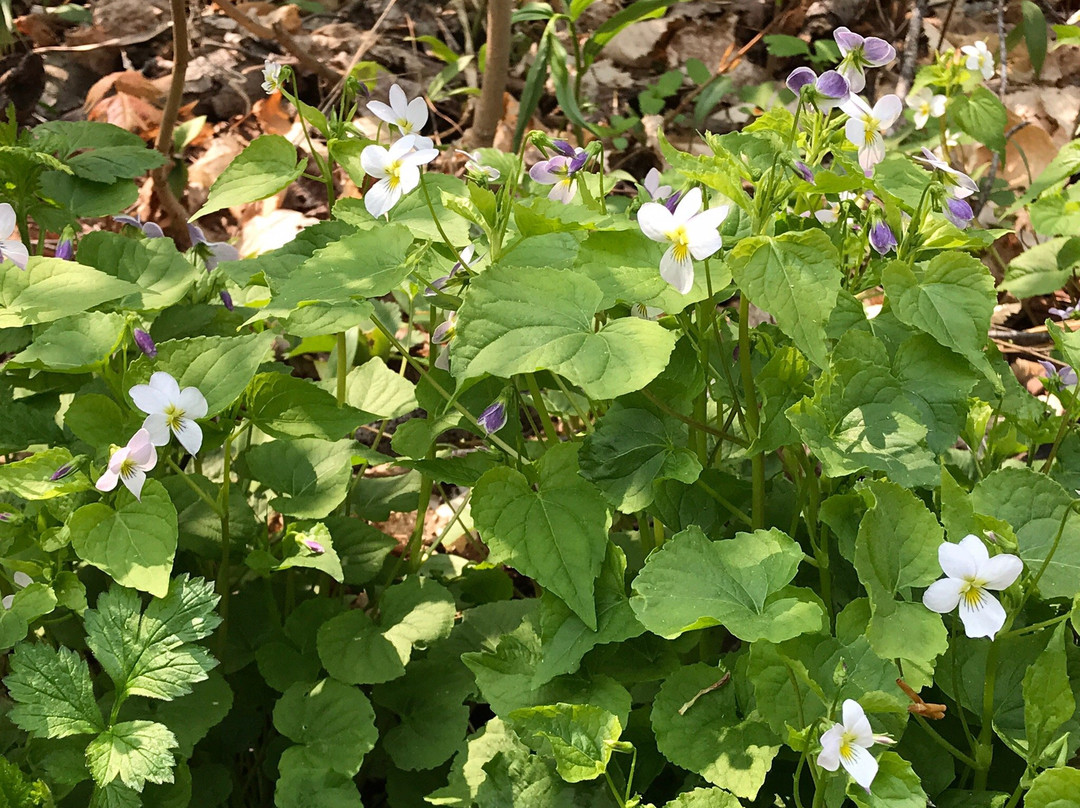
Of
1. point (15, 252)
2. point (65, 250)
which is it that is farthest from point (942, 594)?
point (65, 250)

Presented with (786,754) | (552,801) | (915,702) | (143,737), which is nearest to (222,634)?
(143,737)

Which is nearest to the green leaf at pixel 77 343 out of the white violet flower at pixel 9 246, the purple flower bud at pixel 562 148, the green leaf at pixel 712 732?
the white violet flower at pixel 9 246

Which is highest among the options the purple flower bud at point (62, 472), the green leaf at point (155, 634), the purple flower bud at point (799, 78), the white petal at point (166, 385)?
the purple flower bud at point (799, 78)

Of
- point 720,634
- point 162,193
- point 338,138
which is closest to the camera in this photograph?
point 720,634

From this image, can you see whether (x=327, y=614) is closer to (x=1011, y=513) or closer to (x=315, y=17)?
(x=1011, y=513)

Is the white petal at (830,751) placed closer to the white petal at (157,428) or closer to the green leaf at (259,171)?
the white petal at (157,428)
